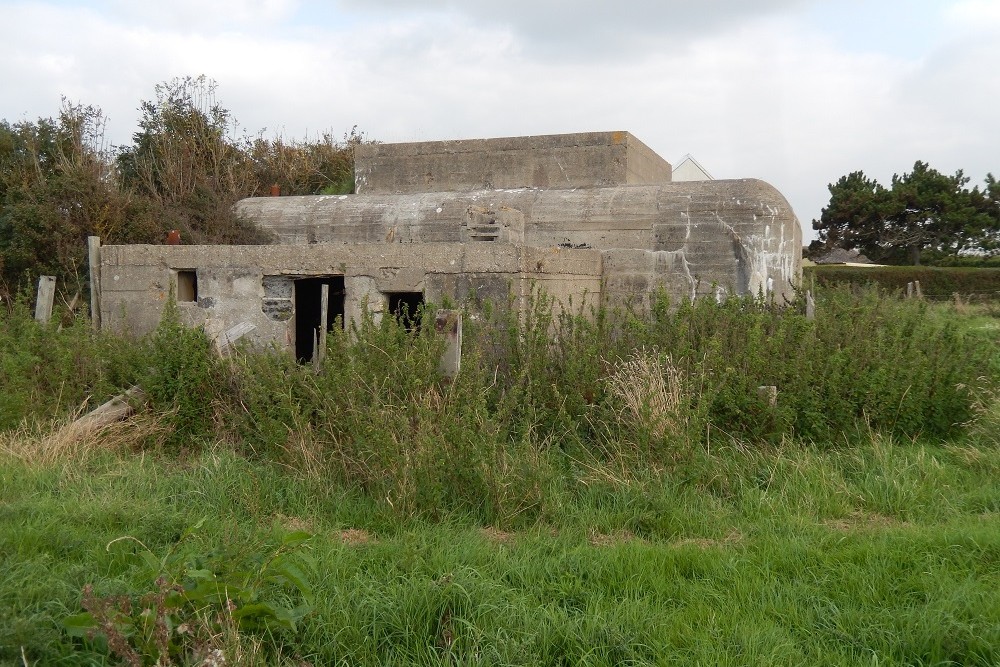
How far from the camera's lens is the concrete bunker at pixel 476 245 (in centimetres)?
745

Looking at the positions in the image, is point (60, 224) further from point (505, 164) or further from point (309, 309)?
point (505, 164)

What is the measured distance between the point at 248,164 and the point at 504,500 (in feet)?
41.7

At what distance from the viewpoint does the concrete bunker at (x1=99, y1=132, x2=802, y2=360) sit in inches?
293

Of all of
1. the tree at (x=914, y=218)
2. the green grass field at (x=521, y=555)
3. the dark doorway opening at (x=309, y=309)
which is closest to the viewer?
the green grass field at (x=521, y=555)

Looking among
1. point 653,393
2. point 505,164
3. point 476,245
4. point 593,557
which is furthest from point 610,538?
point 505,164

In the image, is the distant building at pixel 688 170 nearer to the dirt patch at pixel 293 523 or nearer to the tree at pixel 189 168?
the tree at pixel 189 168

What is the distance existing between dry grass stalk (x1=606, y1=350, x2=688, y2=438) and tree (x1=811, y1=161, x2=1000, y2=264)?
26042mm

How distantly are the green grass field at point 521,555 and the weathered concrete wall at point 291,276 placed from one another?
2137mm

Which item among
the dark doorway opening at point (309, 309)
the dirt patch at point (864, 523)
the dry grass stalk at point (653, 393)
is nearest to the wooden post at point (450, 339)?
the dry grass stalk at point (653, 393)

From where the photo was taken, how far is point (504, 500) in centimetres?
442

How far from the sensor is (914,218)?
28.6m

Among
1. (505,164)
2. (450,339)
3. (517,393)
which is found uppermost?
(505,164)

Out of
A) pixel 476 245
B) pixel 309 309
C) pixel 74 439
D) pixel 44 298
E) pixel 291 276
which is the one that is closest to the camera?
pixel 74 439

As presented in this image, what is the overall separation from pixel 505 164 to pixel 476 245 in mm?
4909
